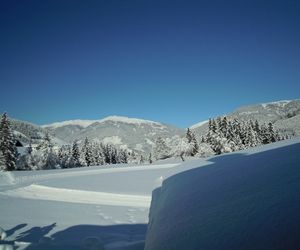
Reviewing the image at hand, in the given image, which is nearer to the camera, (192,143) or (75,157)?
(192,143)

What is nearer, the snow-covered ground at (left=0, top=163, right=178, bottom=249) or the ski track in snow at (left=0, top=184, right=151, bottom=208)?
the snow-covered ground at (left=0, top=163, right=178, bottom=249)

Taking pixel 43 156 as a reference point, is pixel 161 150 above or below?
below

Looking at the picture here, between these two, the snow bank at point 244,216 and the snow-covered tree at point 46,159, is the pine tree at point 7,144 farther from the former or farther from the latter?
the snow bank at point 244,216

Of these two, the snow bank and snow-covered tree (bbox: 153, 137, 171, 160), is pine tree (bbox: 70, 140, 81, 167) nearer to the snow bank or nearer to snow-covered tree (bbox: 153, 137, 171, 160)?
snow-covered tree (bbox: 153, 137, 171, 160)

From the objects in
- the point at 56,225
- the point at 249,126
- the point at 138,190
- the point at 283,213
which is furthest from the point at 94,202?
the point at 249,126

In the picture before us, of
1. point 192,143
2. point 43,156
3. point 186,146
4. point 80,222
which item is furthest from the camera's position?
point 186,146

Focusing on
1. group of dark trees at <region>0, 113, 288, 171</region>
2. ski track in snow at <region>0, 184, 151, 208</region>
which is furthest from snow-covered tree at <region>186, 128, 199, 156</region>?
ski track in snow at <region>0, 184, 151, 208</region>

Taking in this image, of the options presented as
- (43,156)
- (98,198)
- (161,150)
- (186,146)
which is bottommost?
(98,198)

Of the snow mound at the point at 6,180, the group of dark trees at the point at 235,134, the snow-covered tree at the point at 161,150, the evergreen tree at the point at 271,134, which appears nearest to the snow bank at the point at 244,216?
the snow mound at the point at 6,180

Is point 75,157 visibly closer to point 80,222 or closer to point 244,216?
point 80,222

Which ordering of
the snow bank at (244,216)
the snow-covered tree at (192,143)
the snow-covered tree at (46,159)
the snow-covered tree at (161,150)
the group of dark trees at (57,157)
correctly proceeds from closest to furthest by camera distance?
the snow bank at (244,216) → the group of dark trees at (57,157) → the snow-covered tree at (46,159) → the snow-covered tree at (192,143) → the snow-covered tree at (161,150)

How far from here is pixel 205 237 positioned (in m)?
2.49

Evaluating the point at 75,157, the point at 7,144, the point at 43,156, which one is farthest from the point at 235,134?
the point at 7,144

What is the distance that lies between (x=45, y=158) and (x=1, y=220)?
60.0 metres
